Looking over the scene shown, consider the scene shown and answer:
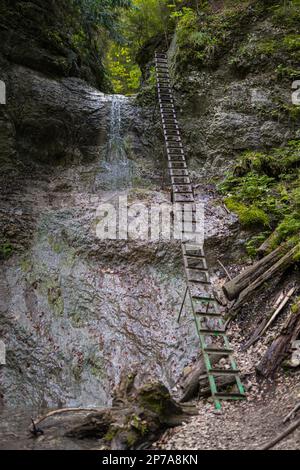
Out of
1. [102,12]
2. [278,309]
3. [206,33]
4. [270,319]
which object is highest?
[102,12]

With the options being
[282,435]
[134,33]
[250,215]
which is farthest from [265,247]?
[134,33]

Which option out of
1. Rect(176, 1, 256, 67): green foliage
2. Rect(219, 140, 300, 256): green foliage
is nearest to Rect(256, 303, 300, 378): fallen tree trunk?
Rect(219, 140, 300, 256): green foliage

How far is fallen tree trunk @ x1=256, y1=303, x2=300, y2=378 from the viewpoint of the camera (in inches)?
240

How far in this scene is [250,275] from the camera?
8.18 meters

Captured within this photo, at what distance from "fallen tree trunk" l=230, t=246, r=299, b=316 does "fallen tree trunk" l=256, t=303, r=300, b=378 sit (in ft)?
4.82

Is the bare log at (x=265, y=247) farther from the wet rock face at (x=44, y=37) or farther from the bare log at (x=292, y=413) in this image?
the wet rock face at (x=44, y=37)

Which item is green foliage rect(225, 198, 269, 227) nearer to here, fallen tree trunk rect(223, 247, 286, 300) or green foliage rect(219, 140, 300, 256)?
green foliage rect(219, 140, 300, 256)

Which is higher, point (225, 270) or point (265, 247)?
point (265, 247)

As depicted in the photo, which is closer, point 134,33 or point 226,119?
point 226,119

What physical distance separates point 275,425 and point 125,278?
4897 millimetres

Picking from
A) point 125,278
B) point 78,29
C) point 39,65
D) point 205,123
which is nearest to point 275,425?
point 125,278

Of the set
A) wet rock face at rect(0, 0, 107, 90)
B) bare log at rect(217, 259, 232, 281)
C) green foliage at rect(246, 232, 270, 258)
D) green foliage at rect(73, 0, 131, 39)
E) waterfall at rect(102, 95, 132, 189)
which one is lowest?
bare log at rect(217, 259, 232, 281)

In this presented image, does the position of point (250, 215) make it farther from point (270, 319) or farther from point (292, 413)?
point (292, 413)

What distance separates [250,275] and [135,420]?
4127mm
